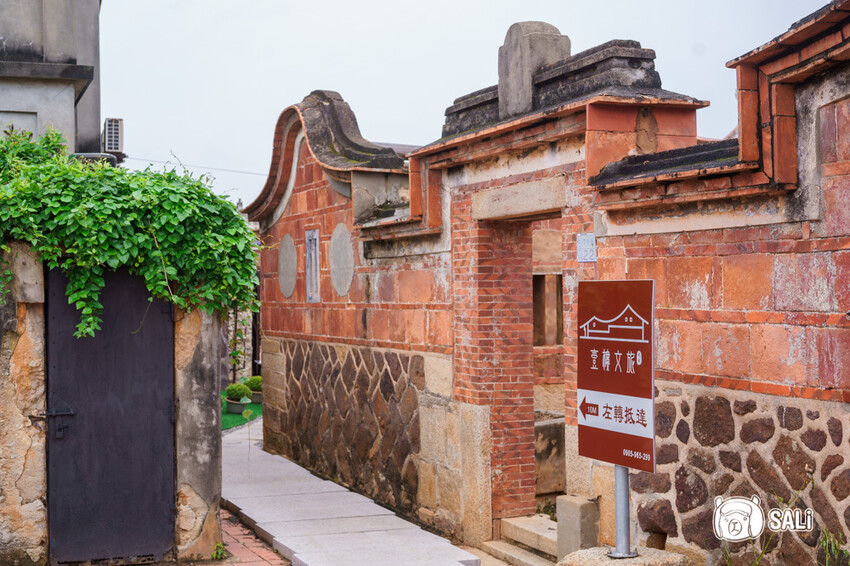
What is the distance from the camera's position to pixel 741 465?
5.38 meters

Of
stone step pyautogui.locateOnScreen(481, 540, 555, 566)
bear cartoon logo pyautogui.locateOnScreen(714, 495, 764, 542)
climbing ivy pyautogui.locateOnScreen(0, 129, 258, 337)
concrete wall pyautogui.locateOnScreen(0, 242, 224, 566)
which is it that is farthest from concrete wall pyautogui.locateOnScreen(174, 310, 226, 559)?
bear cartoon logo pyautogui.locateOnScreen(714, 495, 764, 542)

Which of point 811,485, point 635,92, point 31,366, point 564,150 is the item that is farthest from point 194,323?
point 811,485

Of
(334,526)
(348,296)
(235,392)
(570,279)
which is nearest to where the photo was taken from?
(570,279)

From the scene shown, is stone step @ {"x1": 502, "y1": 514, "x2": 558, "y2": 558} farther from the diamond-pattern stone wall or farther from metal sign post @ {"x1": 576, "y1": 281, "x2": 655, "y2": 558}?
metal sign post @ {"x1": 576, "y1": 281, "x2": 655, "y2": 558}

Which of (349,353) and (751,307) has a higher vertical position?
(751,307)

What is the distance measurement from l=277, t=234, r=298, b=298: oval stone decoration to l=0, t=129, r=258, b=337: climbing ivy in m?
4.78

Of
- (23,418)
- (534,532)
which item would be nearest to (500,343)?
(534,532)

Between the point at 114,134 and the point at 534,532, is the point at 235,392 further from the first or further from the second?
the point at 534,532

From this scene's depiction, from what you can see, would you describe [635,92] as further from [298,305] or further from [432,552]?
[298,305]

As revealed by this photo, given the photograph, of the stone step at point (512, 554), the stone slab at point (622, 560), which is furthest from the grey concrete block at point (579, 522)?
the stone slab at point (622, 560)

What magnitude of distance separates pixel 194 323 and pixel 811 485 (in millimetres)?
4681

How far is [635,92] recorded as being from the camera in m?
6.55

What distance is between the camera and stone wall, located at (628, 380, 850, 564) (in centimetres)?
480

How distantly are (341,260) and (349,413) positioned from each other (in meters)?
1.73
